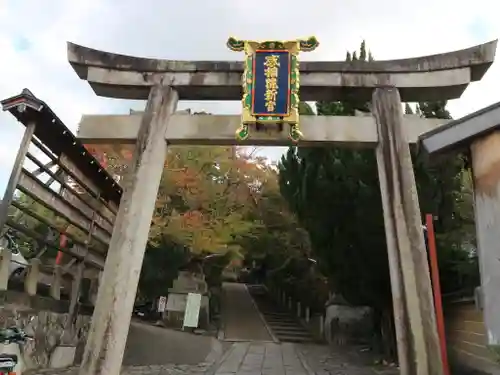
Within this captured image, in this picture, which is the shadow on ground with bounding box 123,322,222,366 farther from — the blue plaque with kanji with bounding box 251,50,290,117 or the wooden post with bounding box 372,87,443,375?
the blue plaque with kanji with bounding box 251,50,290,117

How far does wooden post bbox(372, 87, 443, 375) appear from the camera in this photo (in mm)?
6129

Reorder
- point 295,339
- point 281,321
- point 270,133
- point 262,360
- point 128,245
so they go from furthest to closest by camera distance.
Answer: point 281,321 < point 295,339 < point 262,360 < point 270,133 < point 128,245

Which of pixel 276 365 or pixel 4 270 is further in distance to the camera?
pixel 276 365

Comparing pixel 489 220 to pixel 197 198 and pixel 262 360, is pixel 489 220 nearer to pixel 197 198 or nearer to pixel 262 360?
pixel 262 360

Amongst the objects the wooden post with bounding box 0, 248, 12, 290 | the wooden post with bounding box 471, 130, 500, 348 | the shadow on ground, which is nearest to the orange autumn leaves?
the shadow on ground

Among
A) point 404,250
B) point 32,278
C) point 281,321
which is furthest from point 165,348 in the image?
point 281,321

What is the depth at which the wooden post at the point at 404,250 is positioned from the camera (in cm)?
613

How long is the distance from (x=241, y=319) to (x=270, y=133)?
17.1 m

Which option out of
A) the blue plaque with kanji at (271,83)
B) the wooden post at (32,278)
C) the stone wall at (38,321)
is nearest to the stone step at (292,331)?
the stone wall at (38,321)

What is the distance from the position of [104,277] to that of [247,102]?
358 centimetres

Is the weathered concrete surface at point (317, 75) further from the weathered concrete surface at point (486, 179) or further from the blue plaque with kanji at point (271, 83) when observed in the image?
the weathered concrete surface at point (486, 179)

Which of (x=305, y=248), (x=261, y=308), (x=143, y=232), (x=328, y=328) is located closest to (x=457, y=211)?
(x=143, y=232)

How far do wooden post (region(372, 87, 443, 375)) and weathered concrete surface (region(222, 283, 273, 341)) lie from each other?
12882mm

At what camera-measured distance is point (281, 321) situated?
23.0 meters
